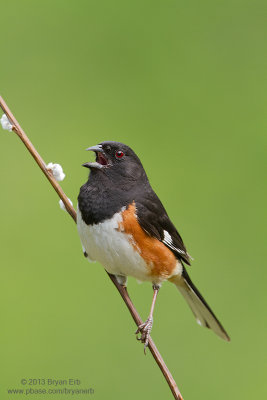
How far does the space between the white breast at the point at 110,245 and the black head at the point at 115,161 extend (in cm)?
20

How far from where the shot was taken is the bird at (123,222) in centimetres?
299

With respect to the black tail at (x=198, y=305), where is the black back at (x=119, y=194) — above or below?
above

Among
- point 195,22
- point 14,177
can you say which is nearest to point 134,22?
point 195,22

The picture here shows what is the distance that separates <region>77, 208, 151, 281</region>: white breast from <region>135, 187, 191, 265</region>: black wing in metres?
0.12

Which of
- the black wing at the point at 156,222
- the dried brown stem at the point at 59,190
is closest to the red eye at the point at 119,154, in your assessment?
the black wing at the point at 156,222

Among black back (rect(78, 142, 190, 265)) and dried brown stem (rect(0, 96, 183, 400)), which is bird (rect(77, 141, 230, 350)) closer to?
black back (rect(78, 142, 190, 265))

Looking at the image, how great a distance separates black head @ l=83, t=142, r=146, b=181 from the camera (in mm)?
3074

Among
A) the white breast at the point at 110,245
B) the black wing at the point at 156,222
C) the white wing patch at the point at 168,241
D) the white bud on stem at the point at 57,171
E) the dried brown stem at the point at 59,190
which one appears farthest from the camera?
the white wing patch at the point at 168,241

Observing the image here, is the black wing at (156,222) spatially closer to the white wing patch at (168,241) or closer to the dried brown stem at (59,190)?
the white wing patch at (168,241)

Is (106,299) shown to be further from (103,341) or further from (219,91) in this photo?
(219,91)

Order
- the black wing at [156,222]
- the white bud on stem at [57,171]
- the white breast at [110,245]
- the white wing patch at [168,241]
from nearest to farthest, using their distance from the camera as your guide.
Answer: the white bud on stem at [57,171]
the white breast at [110,245]
the black wing at [156,222]
the white wing patch at [168,241]

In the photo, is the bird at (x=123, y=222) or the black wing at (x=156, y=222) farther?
the black wing at (x=156, y=222)

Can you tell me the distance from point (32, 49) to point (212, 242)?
2059 millimetres

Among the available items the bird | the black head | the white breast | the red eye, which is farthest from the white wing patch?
the red eye
